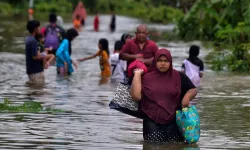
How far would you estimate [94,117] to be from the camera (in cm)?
1316

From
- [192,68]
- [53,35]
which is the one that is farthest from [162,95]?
[53,35]

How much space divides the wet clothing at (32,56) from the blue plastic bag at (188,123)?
7161 millimetres

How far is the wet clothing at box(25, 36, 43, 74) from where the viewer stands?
55.2 feet

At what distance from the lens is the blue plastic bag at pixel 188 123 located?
33.1ft

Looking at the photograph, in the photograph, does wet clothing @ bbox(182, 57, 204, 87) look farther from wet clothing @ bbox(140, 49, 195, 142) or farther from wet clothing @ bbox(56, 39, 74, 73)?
wet clothing @ bbox(140, 49, 195, 142)

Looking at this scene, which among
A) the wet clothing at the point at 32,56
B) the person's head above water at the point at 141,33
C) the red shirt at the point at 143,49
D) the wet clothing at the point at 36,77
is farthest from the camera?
the wet clothing at the point at 36,77

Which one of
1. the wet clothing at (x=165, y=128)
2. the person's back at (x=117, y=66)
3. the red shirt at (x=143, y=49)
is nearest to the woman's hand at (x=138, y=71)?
the wet clothing at (x=165, y=128)

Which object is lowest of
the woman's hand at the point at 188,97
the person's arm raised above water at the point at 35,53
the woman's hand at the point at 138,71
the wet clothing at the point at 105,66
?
the wet clothing at the point at 105,66

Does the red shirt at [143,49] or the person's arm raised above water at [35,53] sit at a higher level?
the red shirt at [143,49]

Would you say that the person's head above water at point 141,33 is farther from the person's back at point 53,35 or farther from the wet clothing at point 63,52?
the person's back at point 53,35

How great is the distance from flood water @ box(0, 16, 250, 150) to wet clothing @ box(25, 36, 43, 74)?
427mm

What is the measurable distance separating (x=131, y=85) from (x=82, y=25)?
46.4 meters

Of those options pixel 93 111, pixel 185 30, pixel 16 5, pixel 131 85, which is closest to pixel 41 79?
pixel 93 111

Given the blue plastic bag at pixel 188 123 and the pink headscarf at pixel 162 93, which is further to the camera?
the pink headscarf at pixel 162 93
